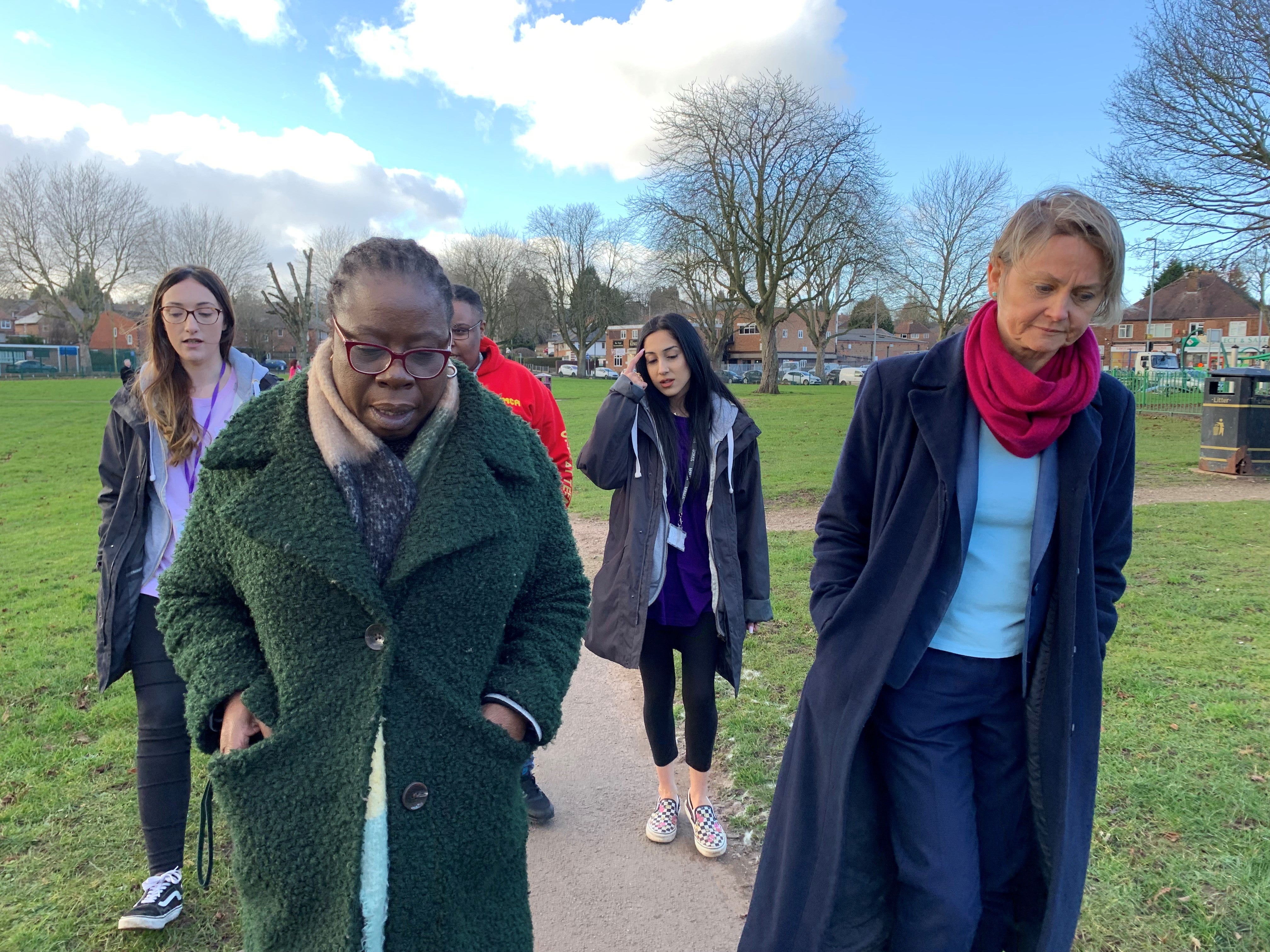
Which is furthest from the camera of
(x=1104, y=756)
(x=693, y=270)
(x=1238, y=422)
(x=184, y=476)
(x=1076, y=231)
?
(x=693, y=270)

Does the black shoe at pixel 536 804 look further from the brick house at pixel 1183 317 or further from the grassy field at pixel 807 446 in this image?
the brick house at pixel 1183 317

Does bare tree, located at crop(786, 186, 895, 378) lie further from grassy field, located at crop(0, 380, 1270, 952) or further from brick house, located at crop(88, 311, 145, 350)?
brick house, located at crop(88, 311, 145, 350)

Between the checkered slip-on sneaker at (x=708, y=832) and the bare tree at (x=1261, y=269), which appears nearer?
the checkered slip-on sneaker at (x=708, y=832)

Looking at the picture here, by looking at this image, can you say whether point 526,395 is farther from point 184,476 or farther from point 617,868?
point 617,868

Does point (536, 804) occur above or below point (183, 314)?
below

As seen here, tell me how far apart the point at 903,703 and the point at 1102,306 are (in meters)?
1.13

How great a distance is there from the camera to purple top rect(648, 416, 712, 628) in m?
3.18

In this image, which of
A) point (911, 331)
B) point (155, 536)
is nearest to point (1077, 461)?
point (155, 536)

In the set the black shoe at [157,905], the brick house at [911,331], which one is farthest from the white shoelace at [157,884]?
the brick house at [911,331]

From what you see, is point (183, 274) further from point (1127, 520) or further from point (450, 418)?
point (1127, 520)

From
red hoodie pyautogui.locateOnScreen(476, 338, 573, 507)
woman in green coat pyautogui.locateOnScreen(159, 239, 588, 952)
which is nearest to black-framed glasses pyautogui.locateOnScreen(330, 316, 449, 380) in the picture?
woman in green coat pyautogui.locateOnScreen(159, 239, 588, 952)

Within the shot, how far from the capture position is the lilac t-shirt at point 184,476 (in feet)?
Result: 8.82

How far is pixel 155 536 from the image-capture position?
2.71 metres

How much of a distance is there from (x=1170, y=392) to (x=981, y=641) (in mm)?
28729
